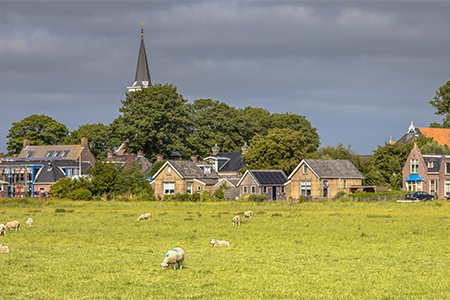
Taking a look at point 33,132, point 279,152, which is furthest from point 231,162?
point 33,132

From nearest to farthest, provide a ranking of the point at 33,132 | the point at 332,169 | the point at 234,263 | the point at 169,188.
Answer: the point at 234,263
the point at 332,169
the point at 169,188
the point at 33,132

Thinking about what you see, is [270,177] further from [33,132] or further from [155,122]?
[33,132]

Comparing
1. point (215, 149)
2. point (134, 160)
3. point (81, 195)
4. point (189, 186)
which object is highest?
point (215, 149)

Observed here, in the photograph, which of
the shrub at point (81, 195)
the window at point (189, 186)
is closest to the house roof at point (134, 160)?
the window at point (189, 186)

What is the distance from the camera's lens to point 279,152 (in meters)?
93.1

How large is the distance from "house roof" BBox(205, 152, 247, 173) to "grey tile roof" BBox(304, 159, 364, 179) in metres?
24.4

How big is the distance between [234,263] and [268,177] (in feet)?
223

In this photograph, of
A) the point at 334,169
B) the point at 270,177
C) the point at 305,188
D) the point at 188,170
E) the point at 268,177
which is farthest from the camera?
the point at 188,170

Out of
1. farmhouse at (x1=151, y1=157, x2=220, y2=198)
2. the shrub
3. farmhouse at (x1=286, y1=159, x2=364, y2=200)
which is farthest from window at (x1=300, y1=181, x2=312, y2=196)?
the shrub

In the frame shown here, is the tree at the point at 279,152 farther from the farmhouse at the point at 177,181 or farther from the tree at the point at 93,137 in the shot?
the tree at the point at 93,137

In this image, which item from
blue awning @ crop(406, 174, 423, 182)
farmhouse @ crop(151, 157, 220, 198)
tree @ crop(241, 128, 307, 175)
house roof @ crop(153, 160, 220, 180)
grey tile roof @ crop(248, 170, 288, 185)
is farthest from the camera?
tree @ crop(241, 128, 307, 175)

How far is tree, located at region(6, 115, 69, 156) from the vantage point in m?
126

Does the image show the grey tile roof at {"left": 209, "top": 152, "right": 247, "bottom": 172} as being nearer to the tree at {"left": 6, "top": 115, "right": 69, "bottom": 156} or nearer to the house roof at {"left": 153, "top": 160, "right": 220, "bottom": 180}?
the house roof at {"left": 153, "top": 160, "right": 220, "bottom": 180}

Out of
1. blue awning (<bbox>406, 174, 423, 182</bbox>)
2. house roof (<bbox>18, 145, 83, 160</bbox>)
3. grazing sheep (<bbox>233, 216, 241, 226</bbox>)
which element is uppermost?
house roof (<bbox>18, 145, 83, 160</bbox>)
